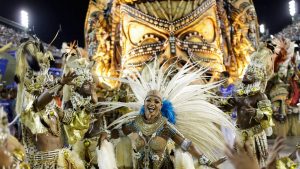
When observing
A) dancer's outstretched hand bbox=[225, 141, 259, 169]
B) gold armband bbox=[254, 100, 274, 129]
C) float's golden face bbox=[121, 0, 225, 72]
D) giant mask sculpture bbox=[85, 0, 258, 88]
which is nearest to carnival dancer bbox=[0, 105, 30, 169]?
dancer's outstretched hand bbox=[225, 141, 259, 169]

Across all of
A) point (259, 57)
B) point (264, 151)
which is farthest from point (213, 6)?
point (264, 151)

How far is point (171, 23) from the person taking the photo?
10.1 meters

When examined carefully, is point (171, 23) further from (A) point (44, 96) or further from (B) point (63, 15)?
(A) point (44, 96)

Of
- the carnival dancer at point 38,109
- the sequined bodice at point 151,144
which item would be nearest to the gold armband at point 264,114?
the sequined bodice at point 151,144

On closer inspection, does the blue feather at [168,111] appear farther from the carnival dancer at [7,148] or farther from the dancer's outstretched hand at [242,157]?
the dancer's outstretched hand at [242,157]

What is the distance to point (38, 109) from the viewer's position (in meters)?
4.02

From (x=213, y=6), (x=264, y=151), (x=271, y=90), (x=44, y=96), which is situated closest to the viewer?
(x=44, y=96)

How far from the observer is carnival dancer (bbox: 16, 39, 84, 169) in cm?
403

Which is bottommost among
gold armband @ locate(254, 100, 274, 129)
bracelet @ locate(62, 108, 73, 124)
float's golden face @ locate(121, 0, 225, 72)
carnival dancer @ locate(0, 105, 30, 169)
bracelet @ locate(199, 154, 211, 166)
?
bracelet @ locate(199, 154, 211, 166)

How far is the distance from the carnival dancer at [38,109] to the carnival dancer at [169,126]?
581mm

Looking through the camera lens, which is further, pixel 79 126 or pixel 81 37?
pixel 81 37

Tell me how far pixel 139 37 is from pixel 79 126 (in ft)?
17.5

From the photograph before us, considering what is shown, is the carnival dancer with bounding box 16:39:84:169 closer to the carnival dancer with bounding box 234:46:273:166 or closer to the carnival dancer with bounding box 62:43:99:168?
the carnival dancer with bounding box 62:43:99:168

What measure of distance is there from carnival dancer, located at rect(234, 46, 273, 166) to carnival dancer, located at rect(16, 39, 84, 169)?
2.18 meters
